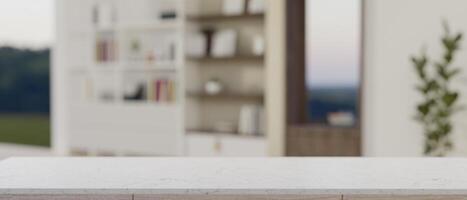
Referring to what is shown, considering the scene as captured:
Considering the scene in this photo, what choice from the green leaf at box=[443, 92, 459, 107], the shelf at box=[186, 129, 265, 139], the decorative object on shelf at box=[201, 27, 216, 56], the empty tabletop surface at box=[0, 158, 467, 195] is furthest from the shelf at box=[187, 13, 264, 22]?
the empty tabletop surface at box=[0, 158, 467, 195]

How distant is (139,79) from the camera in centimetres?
702

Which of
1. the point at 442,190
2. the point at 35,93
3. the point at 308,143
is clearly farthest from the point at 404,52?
the point at 35,93

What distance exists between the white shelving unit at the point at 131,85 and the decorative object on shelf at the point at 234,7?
9cm

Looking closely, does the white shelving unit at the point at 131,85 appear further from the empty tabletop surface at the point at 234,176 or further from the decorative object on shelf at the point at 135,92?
the empty tabletop surface at the point at 234,176

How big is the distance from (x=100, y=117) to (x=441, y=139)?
3.63m

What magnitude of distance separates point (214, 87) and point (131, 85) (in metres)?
1.09

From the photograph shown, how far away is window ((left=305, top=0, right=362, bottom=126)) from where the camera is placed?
5934 millimetres

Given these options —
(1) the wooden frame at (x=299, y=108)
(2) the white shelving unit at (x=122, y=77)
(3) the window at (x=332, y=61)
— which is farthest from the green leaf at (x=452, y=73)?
(2) the white shelving unit at (x=122, y=77)

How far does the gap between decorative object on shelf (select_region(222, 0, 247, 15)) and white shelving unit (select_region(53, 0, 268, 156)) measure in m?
0.09

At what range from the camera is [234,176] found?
2.17m

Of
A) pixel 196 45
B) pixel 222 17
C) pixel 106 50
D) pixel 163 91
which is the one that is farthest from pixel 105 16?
pixel 222 17

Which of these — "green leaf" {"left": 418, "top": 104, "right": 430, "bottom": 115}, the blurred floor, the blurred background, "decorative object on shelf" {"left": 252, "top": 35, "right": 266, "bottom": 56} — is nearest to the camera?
"green leaf" {"left": 418, "top": 104, "right": 430, "bottom": 115}

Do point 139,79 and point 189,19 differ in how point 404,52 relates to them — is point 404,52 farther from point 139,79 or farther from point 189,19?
point 139,79

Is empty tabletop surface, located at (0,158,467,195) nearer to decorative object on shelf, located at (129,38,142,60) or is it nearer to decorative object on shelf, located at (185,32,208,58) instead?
decorative object on shelf, located at (185,32,208,58)
